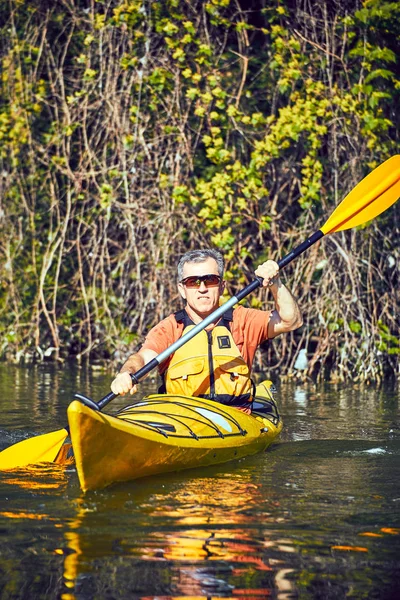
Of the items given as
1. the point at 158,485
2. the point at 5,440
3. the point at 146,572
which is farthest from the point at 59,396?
the point at 146,572

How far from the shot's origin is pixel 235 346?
17.6ft

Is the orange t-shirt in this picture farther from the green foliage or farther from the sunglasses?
the green foliage

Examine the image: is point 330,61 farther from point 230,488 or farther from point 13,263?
point 230,488

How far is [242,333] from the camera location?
541 cm

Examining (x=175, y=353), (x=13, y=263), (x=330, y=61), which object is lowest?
(x=175, y=353)

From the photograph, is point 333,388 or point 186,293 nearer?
point 186,293

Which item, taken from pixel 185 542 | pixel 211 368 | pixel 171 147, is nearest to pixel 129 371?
pixel 211 368

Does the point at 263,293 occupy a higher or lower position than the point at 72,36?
lower

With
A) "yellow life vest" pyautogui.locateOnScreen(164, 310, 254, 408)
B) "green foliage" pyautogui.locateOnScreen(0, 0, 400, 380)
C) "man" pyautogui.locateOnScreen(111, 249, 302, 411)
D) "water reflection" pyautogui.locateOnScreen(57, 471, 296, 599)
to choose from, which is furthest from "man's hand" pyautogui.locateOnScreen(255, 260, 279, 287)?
"green foliage" pyautogui.locateOnScreen(0, 0, 400, 380)

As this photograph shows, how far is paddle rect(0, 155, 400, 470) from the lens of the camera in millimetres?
5012

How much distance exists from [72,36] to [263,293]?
2676 millimetres

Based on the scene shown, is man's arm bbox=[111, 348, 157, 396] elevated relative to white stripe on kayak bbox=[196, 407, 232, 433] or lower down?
elevated

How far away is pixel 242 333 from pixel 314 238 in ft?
2.74

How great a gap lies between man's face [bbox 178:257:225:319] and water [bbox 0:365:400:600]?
759 mm
